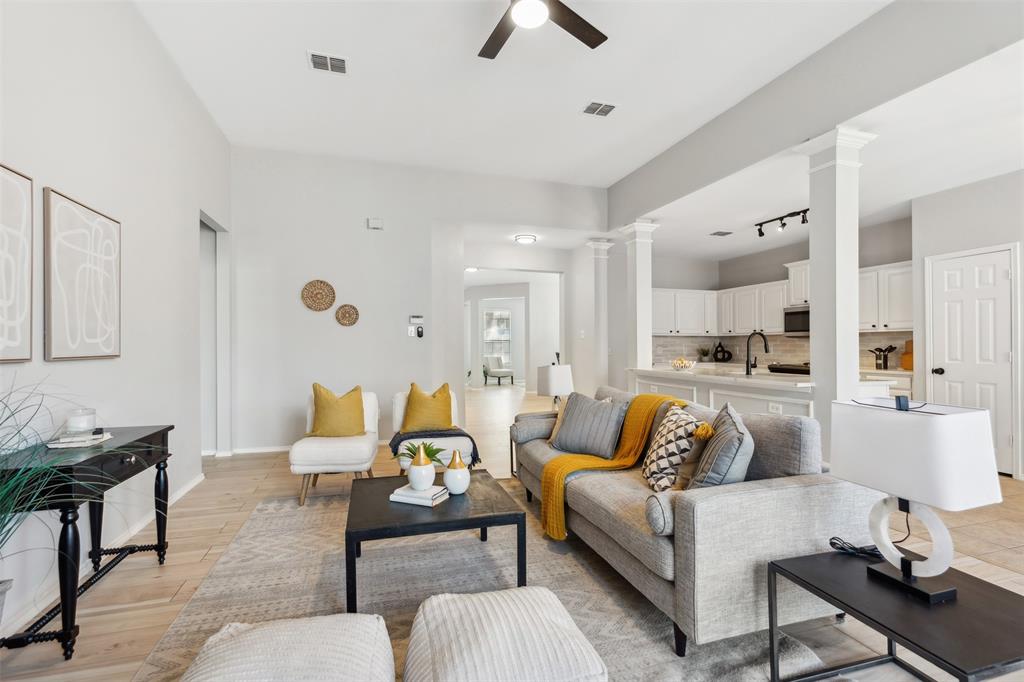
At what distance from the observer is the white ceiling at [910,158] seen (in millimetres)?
2852

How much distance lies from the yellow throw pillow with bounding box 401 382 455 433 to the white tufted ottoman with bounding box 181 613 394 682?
8.80ft

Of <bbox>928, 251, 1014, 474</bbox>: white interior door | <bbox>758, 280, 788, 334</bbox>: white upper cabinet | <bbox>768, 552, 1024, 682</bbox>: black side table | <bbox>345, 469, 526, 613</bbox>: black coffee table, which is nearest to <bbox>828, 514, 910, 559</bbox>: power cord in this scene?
<bbox>768, 552, 1024, 682</bbox>: black side table

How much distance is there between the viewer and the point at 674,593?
1797mm

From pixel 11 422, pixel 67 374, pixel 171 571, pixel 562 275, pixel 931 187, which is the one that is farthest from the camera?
pixel 562 275

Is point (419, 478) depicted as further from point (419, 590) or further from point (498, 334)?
point (498, 334)

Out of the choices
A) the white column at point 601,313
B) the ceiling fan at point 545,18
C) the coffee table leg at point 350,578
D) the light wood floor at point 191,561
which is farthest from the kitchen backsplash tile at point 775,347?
the coffee table leg at point 350,578

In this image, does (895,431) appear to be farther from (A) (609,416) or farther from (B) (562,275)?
(B) (562,275)

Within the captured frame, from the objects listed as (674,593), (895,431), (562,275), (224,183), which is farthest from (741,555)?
(562,275)

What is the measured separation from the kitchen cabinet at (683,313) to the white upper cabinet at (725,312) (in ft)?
0.28

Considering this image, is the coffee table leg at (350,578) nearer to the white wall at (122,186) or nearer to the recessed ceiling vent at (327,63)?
the white wall at (122,186)

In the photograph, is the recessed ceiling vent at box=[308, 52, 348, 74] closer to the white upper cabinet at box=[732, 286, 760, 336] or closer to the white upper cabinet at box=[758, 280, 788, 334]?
the white upper cabinet at box=[758, 280, 788, 334]

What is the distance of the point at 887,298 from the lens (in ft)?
18.9

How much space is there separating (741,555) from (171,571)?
2744mm

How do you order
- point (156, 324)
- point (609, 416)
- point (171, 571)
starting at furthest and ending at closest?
point (156, 324)
point (609, 416)
point (171, 571)
